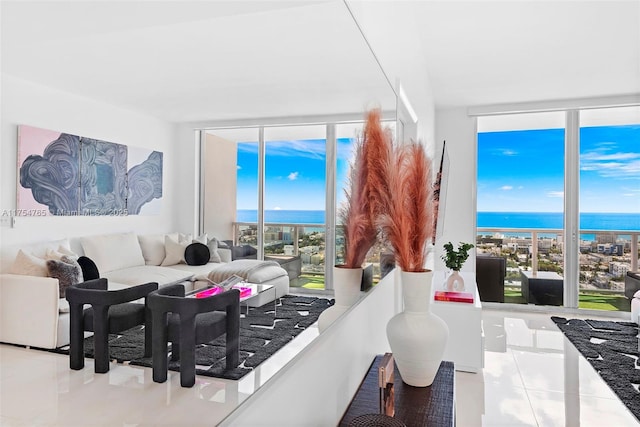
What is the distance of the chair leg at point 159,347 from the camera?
22.9 inches

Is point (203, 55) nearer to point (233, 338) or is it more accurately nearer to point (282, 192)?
point (282, 192)

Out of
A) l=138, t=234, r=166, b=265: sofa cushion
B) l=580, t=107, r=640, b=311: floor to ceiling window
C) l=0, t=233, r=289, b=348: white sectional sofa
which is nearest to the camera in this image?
l=0, t=233, r=289, b=348: white sectional sofa

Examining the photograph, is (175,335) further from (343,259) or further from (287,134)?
(343,259)

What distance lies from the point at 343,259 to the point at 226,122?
822 mm

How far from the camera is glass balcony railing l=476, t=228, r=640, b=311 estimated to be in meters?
5.00

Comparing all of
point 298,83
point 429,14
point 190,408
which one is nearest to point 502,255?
point 429,14

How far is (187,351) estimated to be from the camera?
64 centimetres

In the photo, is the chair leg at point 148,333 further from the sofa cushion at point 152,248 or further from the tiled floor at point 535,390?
the tiled floor at point 535,390

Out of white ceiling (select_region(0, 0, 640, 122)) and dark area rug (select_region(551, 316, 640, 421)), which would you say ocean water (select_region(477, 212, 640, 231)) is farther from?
white ceiling (select_region(0, 0, 640, 122))

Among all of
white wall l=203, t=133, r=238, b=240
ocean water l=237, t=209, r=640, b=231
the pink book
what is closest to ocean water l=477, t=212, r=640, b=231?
ocean water l=237, t=209, r=640, b=231

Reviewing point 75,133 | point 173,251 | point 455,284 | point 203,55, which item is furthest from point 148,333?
point 455,284

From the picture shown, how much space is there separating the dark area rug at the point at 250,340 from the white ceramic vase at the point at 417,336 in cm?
61

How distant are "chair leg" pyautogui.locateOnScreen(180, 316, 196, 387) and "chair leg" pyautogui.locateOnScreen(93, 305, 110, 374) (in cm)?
13

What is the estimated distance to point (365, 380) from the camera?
173 centimetres
